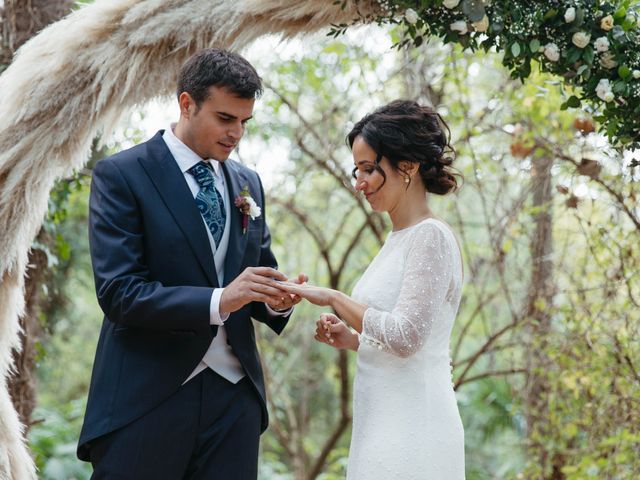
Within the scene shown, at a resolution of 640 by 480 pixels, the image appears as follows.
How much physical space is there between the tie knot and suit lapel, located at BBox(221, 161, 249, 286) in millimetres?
92

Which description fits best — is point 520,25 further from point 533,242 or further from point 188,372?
point 533,242

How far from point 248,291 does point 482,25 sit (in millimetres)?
1266

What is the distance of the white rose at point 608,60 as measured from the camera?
114 inches

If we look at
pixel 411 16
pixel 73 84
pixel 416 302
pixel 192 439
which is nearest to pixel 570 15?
pixel 411 16

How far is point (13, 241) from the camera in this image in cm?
350

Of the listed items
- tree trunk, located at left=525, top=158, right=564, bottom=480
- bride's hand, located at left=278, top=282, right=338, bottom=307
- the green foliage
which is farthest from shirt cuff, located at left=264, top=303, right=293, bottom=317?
the green foliage

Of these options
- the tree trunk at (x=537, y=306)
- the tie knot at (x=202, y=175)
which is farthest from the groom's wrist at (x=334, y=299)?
the tree trunk at (x=537, y=306)

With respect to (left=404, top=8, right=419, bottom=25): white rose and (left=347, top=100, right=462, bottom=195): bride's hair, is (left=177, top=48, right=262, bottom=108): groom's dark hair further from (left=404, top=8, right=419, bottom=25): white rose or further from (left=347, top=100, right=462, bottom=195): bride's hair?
(left=404, top=8, right=419, bottom=25): white rose

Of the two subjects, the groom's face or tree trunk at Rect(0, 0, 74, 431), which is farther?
tree trunk at Rect(0, 0, 74, 431)

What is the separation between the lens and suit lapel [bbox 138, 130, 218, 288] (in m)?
2.71

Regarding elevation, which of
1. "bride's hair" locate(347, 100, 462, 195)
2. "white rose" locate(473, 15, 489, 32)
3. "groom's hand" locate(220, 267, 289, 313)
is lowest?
"groom's hand" locate(220, 267, 289, 313)

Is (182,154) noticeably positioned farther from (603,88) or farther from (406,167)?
(603,88)

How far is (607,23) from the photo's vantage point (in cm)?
285

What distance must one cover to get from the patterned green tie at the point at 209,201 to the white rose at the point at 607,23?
4.71ft
